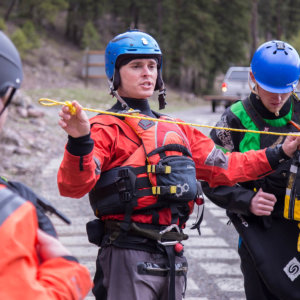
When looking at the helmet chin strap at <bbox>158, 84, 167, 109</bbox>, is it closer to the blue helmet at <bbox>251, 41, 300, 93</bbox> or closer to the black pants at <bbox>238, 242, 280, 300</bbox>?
the blue helmet at <bbox>251, 41, 300, 93</bbox>

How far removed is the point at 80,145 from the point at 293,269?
5.31 feet

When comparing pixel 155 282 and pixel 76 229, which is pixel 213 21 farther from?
pixel 155 282

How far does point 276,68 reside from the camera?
3.64m

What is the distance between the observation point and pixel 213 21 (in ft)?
158

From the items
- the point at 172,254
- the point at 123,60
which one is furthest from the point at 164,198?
the point at 123,60

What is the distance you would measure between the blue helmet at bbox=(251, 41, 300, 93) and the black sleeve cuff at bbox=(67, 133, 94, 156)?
1.41 metres

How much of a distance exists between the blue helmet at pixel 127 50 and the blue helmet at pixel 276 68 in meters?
0.66

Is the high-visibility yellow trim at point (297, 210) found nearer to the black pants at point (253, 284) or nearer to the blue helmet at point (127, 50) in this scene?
the black pants at point (253, 284)

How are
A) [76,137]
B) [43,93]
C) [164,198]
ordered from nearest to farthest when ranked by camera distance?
[76,137], [164,198], [43,93]

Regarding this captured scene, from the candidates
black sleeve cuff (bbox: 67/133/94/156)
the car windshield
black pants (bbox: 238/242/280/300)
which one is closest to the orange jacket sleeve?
black sleeve cuff (bbox: 67/133/94/156)

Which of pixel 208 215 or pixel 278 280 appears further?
pixel 208 215

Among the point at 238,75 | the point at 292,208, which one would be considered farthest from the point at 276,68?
the point at 238,75

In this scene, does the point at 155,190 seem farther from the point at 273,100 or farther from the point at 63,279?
the point at 63,279

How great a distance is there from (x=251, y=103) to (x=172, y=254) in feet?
3.87
